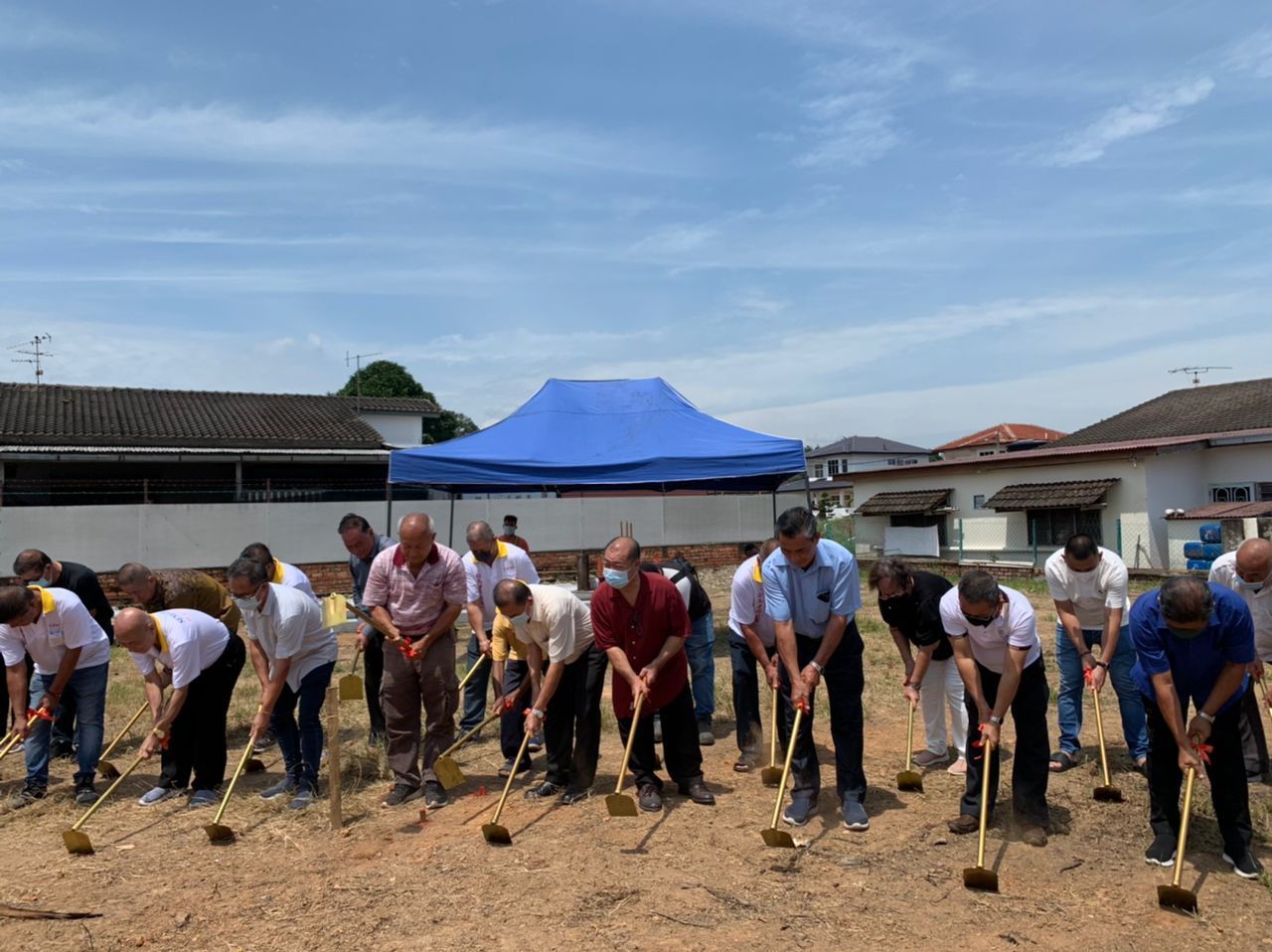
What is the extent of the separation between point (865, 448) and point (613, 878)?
5312cm

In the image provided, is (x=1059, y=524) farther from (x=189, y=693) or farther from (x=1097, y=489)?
(x=189, y=693)

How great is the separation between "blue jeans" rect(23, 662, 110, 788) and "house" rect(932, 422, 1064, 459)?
4152 centimetres

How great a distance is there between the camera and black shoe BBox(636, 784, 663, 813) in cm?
513

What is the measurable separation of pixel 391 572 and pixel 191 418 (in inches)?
705

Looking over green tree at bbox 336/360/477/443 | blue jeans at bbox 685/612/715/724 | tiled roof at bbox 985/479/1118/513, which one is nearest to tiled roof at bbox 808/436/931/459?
green tree at bbox 336/360/477/443

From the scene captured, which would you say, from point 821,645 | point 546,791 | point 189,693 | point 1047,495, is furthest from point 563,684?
point 1047,495

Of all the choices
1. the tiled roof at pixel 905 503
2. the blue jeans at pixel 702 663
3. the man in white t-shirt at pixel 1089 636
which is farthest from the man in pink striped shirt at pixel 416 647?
the tiled roof at pixel 905 503

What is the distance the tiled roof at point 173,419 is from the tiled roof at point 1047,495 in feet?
44.6

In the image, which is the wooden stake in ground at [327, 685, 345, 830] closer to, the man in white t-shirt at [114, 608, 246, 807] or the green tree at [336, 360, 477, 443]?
the man in white t-shirt at [114, 608, 246, 807]

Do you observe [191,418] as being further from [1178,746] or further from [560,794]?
[1178,746]

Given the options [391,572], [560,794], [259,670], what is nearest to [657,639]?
[560,794]

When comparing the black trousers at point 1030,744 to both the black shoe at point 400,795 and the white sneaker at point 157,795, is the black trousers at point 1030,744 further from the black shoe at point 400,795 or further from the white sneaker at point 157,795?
the white sneaker at point 157,795

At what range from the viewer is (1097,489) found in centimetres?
1836

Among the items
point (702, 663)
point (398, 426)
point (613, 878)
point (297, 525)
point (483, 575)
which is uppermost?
point (398, 426)
